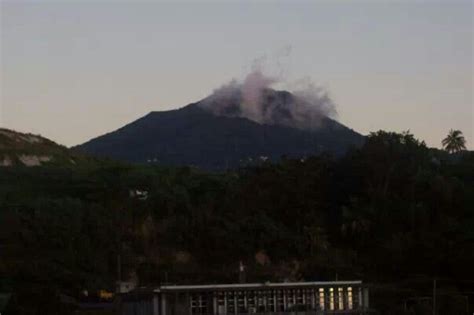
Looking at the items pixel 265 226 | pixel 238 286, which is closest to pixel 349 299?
pixel 238 286

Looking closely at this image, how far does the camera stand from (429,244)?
80.8m

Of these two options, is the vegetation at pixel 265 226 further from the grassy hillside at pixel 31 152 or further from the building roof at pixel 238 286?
the grassy hillside at pixel 31 152

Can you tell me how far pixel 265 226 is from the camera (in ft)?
283

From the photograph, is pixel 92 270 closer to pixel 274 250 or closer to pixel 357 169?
pixel 274 250

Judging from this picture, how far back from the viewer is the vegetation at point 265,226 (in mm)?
77500

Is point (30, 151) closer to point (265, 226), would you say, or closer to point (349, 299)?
point (265, 226)

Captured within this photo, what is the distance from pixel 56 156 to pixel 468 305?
6674cm

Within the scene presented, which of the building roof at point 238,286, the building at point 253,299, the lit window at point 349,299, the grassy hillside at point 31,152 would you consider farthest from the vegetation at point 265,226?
the grassy hillside at point 31,152

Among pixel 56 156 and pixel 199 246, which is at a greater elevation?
pixel 56 156

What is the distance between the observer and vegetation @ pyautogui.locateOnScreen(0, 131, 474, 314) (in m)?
77.5

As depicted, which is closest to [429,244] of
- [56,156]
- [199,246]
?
→ [199,246]

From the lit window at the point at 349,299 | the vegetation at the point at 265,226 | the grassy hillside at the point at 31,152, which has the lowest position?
the lit window at the point at 349,299

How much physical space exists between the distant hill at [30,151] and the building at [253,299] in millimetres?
63305

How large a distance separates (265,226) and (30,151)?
156 feet
